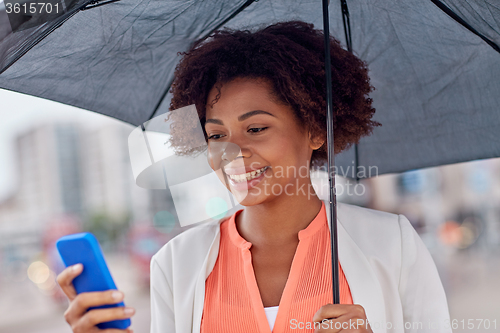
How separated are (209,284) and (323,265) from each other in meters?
0.43

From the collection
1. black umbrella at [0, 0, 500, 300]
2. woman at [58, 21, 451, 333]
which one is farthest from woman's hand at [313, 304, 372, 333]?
woman at [58, 21, 451, 333]

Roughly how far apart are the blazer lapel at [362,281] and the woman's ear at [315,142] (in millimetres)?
353

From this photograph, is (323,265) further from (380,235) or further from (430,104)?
(430,104)

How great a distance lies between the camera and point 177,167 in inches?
70.8

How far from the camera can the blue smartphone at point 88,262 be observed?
2.66ft

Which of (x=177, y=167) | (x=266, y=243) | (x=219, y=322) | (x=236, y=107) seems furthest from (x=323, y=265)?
(x=177, y=167)

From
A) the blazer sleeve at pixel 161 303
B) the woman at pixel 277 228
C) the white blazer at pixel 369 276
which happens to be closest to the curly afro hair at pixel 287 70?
the woman at pixel 277 228

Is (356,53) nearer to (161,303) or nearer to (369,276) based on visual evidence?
(369,276)

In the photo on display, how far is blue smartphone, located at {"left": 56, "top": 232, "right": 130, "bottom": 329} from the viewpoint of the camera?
81cm

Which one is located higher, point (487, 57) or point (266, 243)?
point (487, 57)

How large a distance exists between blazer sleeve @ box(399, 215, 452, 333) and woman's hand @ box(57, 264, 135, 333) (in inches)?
38.5

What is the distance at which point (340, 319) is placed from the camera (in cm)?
106

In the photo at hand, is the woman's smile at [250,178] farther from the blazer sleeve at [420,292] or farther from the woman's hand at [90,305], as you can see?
the woman's hand at [90,305]

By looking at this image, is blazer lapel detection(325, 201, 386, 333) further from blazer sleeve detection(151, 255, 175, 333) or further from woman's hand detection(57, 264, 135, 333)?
woman's hand detection(57, 264, 135, 333)
